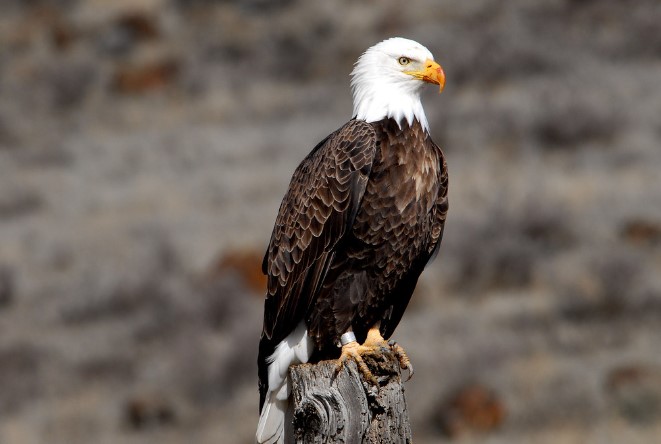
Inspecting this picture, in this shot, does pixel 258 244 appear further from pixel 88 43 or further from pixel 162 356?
pixel 88 43

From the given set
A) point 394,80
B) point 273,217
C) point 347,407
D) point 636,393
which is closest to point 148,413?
point 636,393

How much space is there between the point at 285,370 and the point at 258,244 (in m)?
10.0

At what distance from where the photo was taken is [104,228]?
1834 centimetres

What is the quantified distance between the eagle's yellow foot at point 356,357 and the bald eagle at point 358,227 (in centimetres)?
1

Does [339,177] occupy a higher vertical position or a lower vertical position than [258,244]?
lower

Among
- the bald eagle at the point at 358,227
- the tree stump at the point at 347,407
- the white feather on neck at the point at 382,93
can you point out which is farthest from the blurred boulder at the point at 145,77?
the tree stump at the point at 347,407

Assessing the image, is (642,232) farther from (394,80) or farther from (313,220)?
(313,220)

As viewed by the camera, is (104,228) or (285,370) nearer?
(285,370)

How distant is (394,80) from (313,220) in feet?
2.89

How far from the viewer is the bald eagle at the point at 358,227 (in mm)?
5820

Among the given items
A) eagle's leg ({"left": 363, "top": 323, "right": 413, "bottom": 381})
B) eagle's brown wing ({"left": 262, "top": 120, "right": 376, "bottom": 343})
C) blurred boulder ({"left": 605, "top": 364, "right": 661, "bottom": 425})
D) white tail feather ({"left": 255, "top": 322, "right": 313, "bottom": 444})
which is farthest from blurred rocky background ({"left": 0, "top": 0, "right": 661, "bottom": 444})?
eagle's brown wing ({"left": 262, "top": 120, "right": 376, "bottom": 343})

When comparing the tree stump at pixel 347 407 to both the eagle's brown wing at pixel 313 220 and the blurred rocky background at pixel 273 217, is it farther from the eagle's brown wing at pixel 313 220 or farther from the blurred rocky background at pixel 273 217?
the blurred rocky background at pixel 273 217

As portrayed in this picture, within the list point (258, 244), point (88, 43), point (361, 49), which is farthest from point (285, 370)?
point (88, 43)

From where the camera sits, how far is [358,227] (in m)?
5.89
